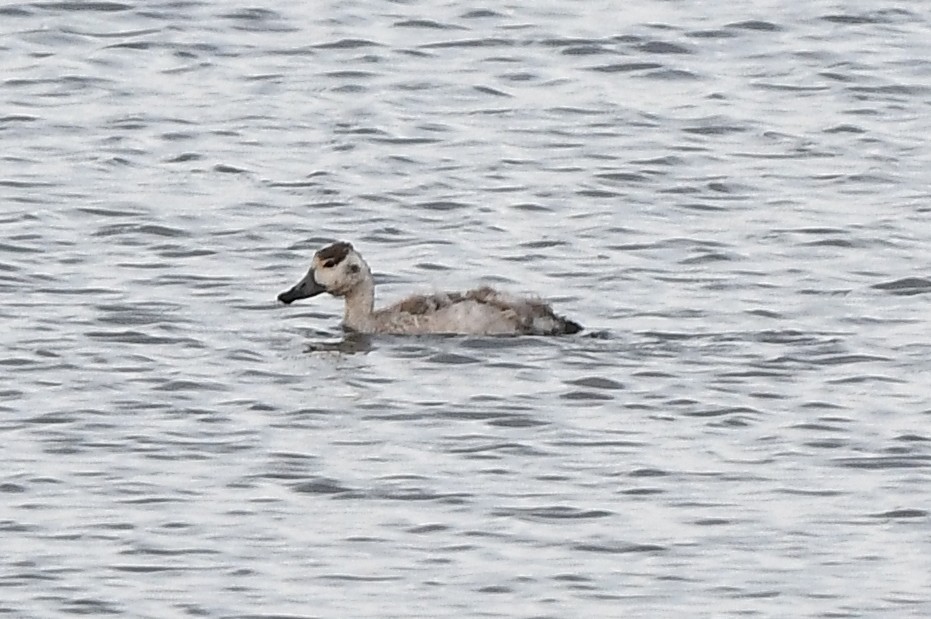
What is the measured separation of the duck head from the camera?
14.6 meters

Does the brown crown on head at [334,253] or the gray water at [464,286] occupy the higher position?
the brown crown on head at [334,253]

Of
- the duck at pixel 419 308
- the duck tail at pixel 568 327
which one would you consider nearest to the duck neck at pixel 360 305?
the duck at pixel 419 308

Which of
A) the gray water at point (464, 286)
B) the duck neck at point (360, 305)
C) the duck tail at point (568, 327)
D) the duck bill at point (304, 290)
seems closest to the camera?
the gray water at point (464, 286)

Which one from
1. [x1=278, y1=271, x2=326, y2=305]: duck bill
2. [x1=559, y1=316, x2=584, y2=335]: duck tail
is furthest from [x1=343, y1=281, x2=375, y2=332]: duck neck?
[x1=559, y1=316, x2=584, y2=335]: duck tail

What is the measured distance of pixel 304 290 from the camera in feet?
48.2

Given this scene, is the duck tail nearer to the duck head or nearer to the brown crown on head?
the duck head

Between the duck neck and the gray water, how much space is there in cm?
18

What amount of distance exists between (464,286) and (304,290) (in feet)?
2.98

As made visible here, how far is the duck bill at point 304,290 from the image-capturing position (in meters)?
14.6

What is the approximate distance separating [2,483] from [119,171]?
6499 millimetres

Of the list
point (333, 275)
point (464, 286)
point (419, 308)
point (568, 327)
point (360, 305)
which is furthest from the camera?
point (464, 286)

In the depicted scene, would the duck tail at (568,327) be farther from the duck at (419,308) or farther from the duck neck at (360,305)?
the duck neck at (360,305)

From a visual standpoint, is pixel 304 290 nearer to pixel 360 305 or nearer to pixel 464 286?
pixel 360 305

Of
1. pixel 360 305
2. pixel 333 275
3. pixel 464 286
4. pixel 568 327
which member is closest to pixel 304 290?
pixel 333 275
